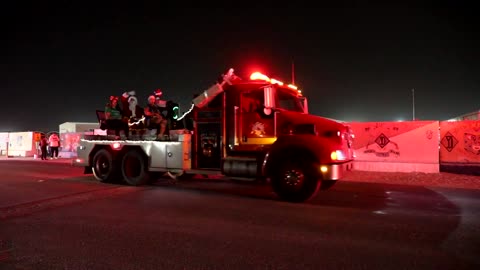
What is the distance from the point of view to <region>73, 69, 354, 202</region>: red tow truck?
878 centimetres

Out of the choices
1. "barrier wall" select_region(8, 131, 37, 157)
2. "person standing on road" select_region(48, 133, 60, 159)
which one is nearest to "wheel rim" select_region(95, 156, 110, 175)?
"person standing on road" select_region(48, 133, 60, 159)

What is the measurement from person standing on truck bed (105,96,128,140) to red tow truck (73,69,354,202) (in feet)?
1.77

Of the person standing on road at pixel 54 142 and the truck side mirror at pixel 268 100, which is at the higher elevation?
the truck side mirror at pixel 268 100

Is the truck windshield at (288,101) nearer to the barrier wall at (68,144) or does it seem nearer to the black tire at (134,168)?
the black tire at (134,168)

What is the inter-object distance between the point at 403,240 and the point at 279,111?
4.52 meters

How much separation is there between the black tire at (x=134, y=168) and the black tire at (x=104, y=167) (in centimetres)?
38

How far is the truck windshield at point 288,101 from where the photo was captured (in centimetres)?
987

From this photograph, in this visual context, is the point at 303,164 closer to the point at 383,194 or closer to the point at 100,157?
the point at 383,194

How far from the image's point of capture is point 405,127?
15039 millimetres

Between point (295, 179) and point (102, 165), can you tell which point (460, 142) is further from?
point (102, 165)

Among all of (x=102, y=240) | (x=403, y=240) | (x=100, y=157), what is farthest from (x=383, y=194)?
(x=100, y=157)

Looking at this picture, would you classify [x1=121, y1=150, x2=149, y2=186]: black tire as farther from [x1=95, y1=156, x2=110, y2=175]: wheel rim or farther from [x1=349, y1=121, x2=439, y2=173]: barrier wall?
[x1=349, y1=121, x2=439, y2=173]: barrier wall

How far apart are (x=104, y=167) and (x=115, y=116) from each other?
1667 millimetres

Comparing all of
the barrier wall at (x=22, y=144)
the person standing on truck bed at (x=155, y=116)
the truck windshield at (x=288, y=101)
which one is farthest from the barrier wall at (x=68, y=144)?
the truck windshield at (x=288, y=101)
